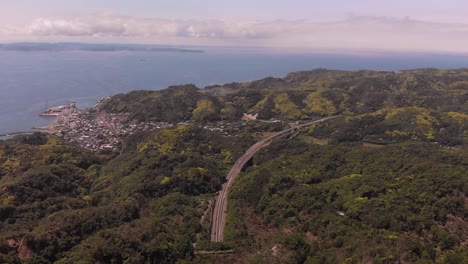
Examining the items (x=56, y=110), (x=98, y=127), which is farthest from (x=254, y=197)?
(x=56, y=110)

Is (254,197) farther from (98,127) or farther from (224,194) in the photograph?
(98,127)

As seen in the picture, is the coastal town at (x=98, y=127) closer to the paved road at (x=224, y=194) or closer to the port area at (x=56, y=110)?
the port area at (x=56, y=110)

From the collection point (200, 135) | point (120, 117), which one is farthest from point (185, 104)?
point (200, 135)

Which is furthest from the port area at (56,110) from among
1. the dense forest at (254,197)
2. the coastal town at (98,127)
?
the dense forest at (254,197)

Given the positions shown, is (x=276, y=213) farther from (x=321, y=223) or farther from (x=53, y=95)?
(x=53, y=95)

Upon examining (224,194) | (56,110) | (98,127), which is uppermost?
(56,110)

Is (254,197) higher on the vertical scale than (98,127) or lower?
higher

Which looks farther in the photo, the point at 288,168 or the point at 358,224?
the point at 288,168
